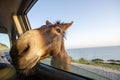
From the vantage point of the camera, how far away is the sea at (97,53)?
4.10 feet

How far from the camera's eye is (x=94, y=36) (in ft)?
4.99

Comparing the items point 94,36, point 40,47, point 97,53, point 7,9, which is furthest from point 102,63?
point 7,9

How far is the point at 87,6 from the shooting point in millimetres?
1577

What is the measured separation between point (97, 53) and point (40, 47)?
44 cm

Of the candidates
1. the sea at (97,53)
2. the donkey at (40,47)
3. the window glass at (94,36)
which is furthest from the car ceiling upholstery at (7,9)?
the donkey at (40,47)

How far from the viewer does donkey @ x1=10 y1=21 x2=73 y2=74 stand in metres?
1.10

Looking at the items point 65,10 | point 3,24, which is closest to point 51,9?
point 65,10

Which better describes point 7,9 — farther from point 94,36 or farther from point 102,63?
point 102,63

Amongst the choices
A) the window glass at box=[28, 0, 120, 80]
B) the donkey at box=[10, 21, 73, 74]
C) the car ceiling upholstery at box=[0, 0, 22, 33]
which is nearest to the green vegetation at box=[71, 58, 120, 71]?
the window glass at box=[28, 0, 120, 80]

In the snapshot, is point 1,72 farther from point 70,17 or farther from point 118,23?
point 118,23

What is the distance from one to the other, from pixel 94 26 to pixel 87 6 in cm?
18

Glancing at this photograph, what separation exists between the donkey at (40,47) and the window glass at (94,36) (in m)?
0.10

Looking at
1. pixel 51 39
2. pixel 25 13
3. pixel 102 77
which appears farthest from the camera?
pixel 25 13

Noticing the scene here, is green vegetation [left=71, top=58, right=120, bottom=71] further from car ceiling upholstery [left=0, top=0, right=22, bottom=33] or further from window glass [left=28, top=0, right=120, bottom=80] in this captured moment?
car ceiling upholstery [left=0, top=0, right=22, bottom=33]
